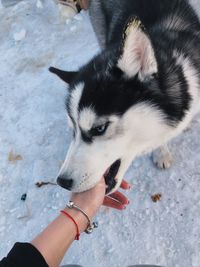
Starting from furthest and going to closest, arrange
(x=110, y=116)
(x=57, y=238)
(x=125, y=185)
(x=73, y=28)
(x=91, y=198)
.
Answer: (x=73, y=28) < (x=125, y=185) < (x=91, y=198) < (x=110, y=116) < (x=57, y=238)

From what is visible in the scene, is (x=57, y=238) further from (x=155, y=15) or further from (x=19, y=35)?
(x=19, y=35)

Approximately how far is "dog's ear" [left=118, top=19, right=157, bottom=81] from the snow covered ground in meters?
1.10

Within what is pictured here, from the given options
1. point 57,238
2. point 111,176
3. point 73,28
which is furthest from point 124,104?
point 73,28

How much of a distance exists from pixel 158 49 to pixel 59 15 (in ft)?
8.56

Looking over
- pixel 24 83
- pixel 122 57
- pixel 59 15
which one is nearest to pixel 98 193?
pixel 122 57

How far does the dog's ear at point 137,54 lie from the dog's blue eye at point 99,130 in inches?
10.9

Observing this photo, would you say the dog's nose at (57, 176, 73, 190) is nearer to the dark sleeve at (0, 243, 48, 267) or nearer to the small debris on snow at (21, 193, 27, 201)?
the dark sleeve at (0, 243, 48, 267)

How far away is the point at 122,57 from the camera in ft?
6.88

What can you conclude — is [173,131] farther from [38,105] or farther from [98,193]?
[38,105]

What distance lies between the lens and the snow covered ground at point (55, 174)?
2768mm

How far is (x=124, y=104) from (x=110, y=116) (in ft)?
0.31

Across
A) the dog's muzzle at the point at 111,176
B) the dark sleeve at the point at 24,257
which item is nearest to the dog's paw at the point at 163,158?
the dog's muzzle at the point at 111,176

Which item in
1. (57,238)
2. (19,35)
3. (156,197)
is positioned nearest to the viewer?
(57,238)

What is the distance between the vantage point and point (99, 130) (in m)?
2.16
